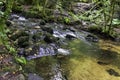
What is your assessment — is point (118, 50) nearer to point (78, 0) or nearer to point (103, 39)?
point (103, 39)

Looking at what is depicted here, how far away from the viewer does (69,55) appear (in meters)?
11.3

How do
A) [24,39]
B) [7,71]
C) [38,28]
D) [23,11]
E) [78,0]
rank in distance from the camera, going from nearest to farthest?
[7,71] < [24,39] < [38,28] < [23,11] < [78,0]

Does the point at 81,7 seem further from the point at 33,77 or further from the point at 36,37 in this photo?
the point at 33,77

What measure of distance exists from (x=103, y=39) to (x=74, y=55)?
4.49 meters

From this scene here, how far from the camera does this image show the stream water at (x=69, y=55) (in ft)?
30.0

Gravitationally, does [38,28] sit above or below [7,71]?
below

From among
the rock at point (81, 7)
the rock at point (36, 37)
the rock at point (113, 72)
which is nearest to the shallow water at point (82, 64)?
the rock at point (113, 72)

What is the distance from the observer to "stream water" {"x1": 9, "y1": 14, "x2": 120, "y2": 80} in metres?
9.14

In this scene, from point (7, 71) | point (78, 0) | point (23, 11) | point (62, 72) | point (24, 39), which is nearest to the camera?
point (7, 71)

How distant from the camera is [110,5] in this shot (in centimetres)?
1530

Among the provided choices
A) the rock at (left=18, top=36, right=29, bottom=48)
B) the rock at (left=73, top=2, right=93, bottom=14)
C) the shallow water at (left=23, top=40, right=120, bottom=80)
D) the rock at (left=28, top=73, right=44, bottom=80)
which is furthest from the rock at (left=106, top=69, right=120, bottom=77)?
the rock at (left=73, top=2, right=93, bottom=14)

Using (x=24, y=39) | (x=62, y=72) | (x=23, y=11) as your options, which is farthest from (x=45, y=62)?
(x=23, y=11)

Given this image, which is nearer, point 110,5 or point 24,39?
point 24,39

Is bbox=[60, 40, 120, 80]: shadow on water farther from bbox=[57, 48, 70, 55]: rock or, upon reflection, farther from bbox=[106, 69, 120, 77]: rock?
bbox=[57, 48, 70, 55]: rock
